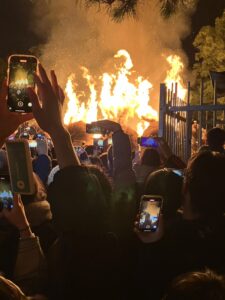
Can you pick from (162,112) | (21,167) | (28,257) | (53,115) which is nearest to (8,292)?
(21,167)

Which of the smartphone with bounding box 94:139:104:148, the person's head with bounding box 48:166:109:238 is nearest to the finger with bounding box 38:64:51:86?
the person's head with bounding box 48:166:109:238

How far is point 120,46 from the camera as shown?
157 ft

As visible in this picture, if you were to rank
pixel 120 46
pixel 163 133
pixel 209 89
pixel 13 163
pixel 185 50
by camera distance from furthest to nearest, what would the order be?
pixel 120 46 → pixel 185 50 → pixel 209 89 → pixel 163 133 → pixel 13 163

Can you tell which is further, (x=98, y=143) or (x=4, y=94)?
(x=98, y=143)

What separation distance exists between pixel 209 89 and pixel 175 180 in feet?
83.1

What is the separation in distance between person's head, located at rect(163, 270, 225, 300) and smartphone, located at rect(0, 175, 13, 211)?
1305 mm

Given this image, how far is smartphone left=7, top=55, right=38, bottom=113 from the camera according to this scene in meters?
2.69

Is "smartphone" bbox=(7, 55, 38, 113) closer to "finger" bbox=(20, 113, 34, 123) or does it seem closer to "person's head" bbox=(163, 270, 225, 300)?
"finger" bbox=(20, 113, 34, 123)

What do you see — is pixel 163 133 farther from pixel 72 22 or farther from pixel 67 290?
pixel 72 22

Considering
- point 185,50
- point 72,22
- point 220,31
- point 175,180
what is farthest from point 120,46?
point 175,180

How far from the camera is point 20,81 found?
274cm

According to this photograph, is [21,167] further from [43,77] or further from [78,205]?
[43,77]

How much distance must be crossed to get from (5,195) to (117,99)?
42.6 metres

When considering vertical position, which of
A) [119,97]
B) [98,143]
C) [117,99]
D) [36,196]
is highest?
[36,196]
